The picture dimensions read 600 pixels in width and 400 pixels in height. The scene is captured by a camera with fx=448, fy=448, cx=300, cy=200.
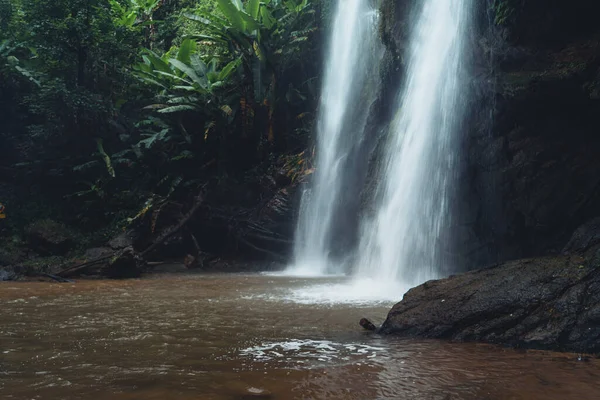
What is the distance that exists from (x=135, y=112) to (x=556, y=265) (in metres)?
18.3

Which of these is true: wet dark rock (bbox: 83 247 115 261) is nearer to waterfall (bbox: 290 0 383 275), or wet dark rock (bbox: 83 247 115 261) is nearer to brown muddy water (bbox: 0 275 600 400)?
waterfall (bbox: 290 0 383 275)

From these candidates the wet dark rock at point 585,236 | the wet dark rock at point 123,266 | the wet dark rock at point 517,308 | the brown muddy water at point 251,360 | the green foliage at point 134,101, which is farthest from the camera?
the green foliage at point 134,101

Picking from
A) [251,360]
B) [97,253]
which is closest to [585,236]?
[251,360]

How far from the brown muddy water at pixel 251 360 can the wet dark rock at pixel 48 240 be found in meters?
8.21

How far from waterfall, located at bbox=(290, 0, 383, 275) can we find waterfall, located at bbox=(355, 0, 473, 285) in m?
2.52

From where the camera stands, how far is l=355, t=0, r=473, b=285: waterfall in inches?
389

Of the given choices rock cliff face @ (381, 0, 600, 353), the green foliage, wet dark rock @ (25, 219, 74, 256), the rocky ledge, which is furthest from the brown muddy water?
the green foliage

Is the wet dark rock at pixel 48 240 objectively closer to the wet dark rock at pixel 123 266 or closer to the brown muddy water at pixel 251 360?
the wet dark rock at pixel 123 266

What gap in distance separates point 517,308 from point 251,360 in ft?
9.62

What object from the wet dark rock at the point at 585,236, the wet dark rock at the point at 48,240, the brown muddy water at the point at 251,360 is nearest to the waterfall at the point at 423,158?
the wet dark rock at the point at 585,236

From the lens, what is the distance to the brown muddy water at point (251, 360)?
3.09 meters

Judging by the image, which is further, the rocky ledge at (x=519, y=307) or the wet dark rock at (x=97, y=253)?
the wet dark rock at (x=97, y=253)

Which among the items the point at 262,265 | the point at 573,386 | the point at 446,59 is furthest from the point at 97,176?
the point at 573,386

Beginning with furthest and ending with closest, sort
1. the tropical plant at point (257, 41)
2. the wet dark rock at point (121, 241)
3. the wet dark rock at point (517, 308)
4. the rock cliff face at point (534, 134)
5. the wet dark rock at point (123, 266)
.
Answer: the tropical plant at point (257, 41) → the wet dark rock at point (121, 241) → the wet dark rock at point (123, 266) → the rock cliff face at point (534, 134) → the wet dark rock at point (517, 308)
